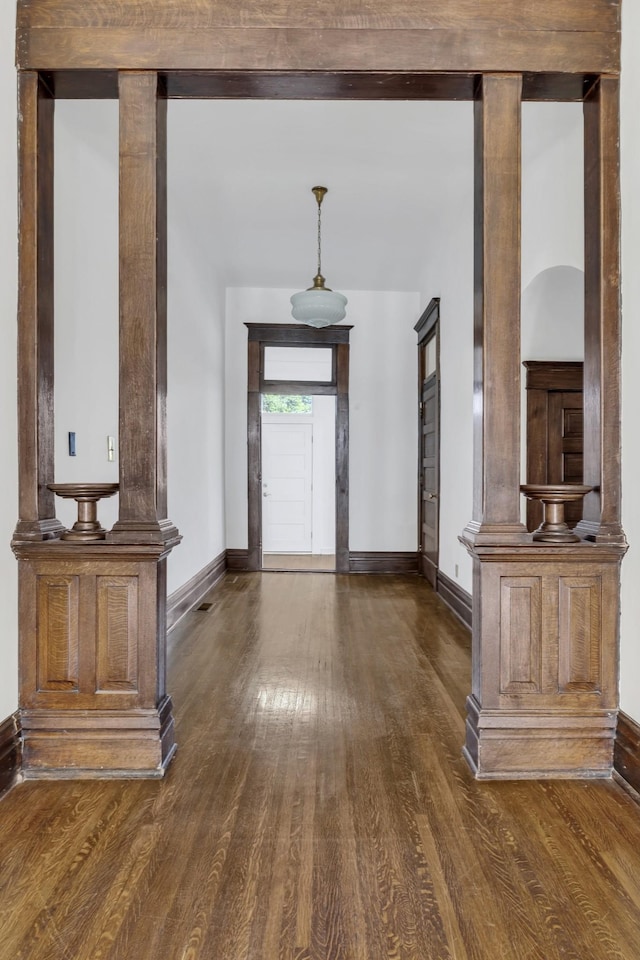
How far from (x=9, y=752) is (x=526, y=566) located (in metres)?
1.86

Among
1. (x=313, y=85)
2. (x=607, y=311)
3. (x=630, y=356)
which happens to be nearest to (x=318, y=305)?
(x=313, y=85)

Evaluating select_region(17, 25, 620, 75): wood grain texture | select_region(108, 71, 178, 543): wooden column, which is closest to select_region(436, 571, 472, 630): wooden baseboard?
select_region(108, 71, 178, 543): wooden column

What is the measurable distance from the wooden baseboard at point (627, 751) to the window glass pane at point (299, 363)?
17.0 ft

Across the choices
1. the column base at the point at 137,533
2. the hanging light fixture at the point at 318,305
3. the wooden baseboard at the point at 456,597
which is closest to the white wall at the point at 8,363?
the column base at the point at 137,533

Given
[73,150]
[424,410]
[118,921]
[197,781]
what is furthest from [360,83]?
[424,410]

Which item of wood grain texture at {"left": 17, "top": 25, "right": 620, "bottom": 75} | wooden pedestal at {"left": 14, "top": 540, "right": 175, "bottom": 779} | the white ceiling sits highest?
the white ceiling

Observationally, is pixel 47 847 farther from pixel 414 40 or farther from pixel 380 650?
pixel 414 40

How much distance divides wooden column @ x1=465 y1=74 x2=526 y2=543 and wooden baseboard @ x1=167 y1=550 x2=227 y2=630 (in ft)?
8.17

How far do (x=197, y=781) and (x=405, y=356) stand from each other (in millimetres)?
5025

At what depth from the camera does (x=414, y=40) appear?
2104mm

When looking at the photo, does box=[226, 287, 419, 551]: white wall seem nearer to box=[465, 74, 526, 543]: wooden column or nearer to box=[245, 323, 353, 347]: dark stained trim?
box=[245, 323, 353, 347]: dark stained trim

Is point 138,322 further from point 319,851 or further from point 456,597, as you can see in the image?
point 456,597

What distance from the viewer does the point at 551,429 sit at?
367 centimetres

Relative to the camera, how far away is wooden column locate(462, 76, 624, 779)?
2.08 metres
